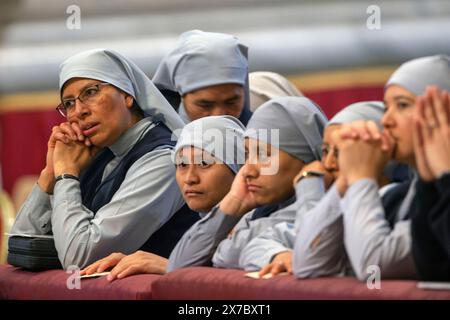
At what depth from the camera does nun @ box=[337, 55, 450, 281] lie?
3.04 meters

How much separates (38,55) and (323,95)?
1.75 m

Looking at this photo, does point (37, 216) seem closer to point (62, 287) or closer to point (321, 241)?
point (62, 287)

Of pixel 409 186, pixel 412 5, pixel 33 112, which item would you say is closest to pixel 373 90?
pixel 412 5

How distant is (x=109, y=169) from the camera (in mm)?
4480

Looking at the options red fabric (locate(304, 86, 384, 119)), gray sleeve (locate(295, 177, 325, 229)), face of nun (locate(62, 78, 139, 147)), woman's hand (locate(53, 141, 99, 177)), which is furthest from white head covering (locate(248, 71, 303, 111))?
gray sleeve (locate(295, 177, 325, 229))

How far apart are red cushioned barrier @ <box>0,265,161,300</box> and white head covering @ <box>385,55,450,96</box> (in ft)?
3.58

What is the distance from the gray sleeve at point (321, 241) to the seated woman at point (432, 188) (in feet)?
0.91

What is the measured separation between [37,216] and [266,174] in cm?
134

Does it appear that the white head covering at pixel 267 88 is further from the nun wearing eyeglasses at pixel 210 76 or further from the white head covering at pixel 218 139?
the white head covering at pixel 218 139

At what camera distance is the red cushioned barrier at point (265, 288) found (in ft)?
9.76

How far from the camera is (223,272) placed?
3504mm

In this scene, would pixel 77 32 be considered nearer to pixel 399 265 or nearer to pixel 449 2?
pixel 449 2

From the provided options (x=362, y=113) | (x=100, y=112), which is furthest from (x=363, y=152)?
(x=100, y=112)

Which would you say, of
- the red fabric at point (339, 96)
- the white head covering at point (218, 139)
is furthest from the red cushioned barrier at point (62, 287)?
the red fabric at point (339, 96)
